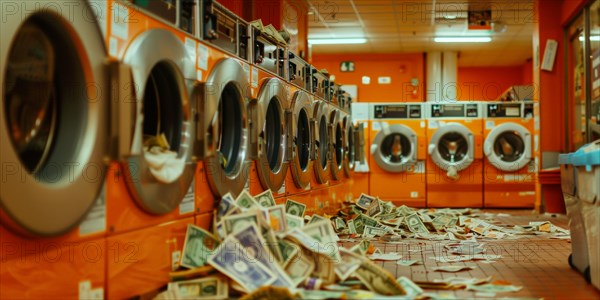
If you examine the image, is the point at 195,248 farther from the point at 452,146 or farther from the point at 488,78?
the point at 488,78

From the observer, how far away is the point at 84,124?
212 cm

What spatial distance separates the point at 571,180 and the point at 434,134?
221 inches

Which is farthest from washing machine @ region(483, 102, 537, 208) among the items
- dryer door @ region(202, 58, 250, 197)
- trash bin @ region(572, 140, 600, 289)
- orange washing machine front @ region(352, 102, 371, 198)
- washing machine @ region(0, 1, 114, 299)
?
washing machine @ region(0, 1, 114, 299)

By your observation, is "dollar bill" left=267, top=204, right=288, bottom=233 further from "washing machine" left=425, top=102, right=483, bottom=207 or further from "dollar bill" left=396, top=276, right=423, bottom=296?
"washing machine" left=425, top=102, right=483, bottom=207

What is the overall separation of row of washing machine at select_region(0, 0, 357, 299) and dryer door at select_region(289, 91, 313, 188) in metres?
1.14

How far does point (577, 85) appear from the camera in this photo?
7.62 m

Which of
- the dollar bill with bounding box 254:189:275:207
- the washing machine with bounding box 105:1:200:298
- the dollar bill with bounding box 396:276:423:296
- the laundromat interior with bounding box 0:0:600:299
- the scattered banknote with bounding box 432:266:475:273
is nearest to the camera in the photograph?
the laundromat interior with bounding box 0:0:600:299

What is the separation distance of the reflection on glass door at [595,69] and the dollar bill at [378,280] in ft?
15.3

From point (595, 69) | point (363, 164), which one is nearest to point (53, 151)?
point (595, 69)

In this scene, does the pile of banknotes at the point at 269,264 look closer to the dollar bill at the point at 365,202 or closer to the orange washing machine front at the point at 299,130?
the orange washing machine front at the point at 299,130

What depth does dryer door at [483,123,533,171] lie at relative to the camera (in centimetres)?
884

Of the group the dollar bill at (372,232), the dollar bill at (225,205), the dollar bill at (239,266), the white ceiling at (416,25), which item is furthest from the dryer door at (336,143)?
the dollar bill at (239,266)

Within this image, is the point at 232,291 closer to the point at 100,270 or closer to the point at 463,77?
the point at 100,270

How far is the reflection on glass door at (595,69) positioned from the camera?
649cm
